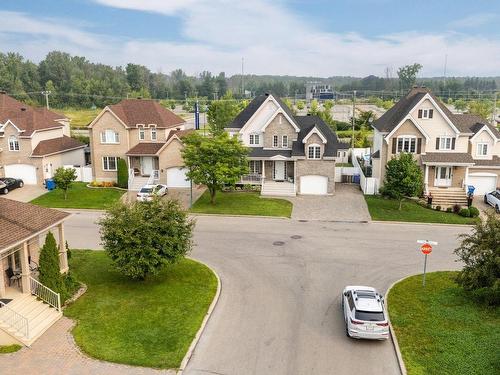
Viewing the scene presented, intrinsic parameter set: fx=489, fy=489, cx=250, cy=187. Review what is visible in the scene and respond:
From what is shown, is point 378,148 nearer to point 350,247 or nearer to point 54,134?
point 350,247

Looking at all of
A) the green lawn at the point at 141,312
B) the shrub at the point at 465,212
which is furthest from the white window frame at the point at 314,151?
the green lawn at the point at 141,312

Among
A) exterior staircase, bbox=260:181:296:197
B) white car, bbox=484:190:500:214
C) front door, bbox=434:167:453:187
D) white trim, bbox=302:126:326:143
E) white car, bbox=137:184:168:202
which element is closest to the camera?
white car, bbox=484:190:500:214

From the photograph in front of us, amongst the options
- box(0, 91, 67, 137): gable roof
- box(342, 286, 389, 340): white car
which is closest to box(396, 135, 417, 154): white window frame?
box(342, 286, 389, 340): white car

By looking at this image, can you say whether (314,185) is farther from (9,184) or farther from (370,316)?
(9,184)

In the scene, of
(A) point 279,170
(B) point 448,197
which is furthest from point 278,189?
(B) point 448,197

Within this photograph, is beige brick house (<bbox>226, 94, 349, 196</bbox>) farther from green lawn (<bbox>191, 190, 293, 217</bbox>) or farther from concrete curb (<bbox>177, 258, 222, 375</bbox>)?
concrete curb (<bbox>177, 258, 222, 375</bbox>)
